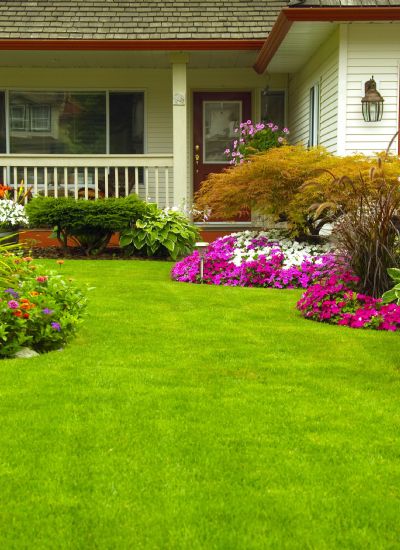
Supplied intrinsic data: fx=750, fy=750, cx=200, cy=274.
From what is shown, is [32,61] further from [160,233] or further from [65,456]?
[65,456]

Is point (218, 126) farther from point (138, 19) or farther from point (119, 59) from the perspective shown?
point (138, 19)

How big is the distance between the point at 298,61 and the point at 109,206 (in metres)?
4.34

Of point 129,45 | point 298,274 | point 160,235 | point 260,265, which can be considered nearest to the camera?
point 298,274

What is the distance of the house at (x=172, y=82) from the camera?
412 inches

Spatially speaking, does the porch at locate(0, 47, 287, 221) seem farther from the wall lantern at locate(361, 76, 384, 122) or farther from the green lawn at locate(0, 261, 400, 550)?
the green lawn at locate(0, 261, 400, 550)

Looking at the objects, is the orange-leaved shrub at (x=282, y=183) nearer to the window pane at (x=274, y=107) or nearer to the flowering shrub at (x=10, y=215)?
the flowering shrub at (x=10, y=215)

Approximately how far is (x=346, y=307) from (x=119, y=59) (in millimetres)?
8507

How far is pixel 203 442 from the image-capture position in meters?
3.32

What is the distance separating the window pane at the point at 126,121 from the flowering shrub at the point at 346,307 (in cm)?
812

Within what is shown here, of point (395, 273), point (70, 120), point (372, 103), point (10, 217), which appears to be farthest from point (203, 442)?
point (70, 120)

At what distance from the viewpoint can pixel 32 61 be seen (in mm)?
13555

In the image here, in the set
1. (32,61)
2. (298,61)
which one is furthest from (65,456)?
(32,61)

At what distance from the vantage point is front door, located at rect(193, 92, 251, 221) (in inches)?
561

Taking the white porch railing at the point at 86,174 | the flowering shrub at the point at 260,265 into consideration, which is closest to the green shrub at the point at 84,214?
the white porch railing at the point at 86,174
